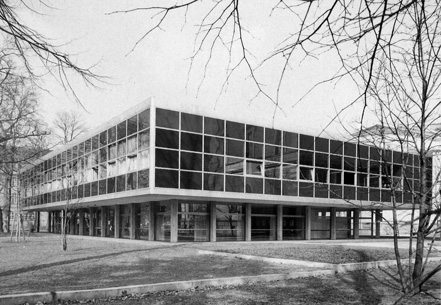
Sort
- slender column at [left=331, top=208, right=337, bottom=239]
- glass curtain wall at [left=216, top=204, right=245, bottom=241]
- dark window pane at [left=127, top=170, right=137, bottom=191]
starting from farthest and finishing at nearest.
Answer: slender column at [left=331, top=208, right=337, bottom=239]
glass curtain wall at [left=216, top=204, right=245, bottom=241]
dark window pane at [left=127, top=170, right=137, bottom=191]

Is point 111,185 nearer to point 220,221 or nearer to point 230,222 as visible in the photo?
point 220,221

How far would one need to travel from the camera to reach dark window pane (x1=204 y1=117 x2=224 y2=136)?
26734mm

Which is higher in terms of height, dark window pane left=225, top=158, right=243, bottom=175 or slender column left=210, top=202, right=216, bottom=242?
dark window pane left=225, top=158, right=243, bottom=175

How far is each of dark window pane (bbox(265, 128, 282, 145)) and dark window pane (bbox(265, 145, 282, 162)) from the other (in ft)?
1.11

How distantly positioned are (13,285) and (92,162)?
82.4 ft

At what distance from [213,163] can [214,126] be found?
7.56ft

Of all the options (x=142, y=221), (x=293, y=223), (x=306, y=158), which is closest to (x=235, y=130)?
(x=306, y=158)

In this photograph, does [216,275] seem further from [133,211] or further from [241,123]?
[133,211]

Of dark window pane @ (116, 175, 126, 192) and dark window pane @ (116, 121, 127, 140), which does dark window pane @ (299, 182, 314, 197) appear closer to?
dark window pane @ (116, 175, 126, 192)

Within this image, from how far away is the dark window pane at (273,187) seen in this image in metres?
29.0

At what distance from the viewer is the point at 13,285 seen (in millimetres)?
9461

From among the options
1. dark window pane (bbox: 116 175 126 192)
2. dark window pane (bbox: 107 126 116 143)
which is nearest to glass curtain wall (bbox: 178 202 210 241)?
dark window pane (bbox: 116 175 126 192)

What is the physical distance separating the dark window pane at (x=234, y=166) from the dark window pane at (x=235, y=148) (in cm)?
38

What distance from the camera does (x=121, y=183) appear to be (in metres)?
28.0
